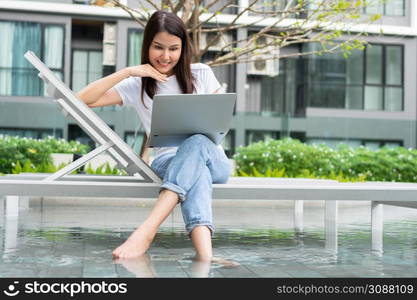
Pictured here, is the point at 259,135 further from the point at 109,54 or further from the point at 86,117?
the point at 86,117

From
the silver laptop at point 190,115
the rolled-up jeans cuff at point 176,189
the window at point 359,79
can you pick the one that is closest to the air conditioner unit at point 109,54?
the window at point 359,79

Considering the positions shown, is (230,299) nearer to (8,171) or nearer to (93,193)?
(93,193)

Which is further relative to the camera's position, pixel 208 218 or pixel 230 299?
pixel 208 218

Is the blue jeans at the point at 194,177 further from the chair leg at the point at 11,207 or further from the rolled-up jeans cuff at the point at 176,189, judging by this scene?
the chair leg at the point at 11,207

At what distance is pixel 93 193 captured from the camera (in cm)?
341

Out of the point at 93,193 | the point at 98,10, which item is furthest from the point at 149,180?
the point at 98,10

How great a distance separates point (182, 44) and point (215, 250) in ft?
3.79

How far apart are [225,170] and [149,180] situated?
0.43 metres

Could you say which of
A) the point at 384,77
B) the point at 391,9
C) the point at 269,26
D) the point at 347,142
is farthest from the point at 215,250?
the point at 391,9

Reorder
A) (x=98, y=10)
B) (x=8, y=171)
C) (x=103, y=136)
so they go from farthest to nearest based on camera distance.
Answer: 1. (x=98, y=10)
2. (x=8, y=171)
3. (x=103, y=136)

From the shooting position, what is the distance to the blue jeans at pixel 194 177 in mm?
3098

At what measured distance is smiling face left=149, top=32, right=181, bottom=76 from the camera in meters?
3.51

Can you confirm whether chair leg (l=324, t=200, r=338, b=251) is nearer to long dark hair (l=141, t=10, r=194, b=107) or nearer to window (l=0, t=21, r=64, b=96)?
long dark hair (l=141, t=10, r=194, b=107)

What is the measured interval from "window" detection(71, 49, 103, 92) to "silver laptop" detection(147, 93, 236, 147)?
51.9 ft
